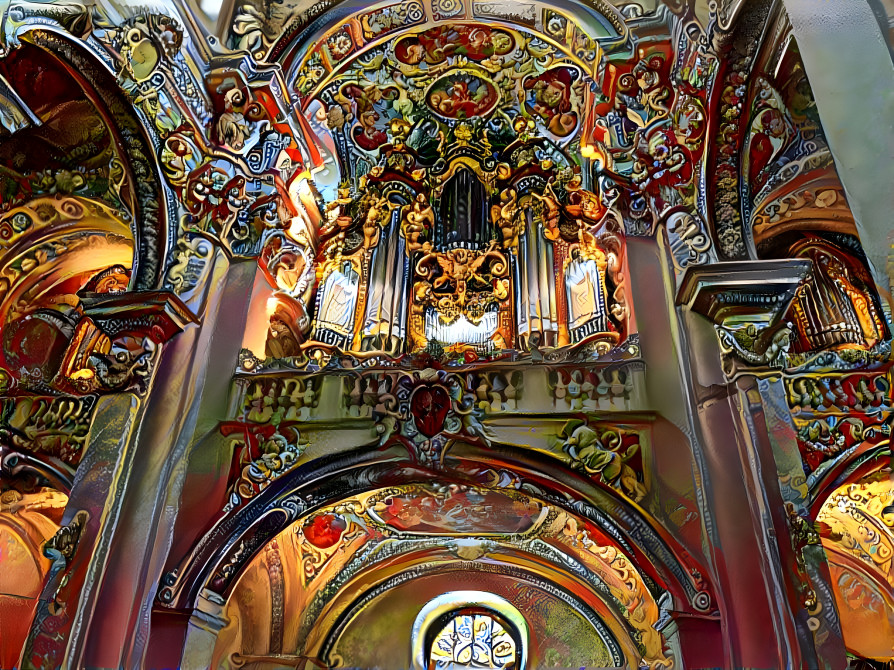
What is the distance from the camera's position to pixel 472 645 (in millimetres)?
8633

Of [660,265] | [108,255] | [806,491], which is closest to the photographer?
[806,491]

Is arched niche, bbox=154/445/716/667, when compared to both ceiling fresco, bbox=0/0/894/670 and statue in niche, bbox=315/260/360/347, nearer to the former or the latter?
ceiling fresco, bbox=0/0/894/670

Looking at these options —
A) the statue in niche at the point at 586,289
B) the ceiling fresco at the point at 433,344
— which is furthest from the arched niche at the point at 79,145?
the statue in niche at the point at 586,289

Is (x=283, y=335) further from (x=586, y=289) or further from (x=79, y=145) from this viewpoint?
(x=586, y=289)

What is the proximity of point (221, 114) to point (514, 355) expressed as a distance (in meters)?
3.76

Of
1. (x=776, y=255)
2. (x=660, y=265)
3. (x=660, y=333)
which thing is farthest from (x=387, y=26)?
(x=776, y=255)

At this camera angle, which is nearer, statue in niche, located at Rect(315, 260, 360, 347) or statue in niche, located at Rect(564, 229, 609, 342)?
statue in niche, located at Rect(564, 229, 609, 342)

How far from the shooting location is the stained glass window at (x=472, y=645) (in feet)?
28.0

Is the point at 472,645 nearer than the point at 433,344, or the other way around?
the point at 433,344

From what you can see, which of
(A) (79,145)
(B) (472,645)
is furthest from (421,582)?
(A) (79,145)

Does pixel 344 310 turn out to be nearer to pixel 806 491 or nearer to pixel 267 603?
pixel 267 603

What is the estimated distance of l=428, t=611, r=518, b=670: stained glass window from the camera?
28.0 ft

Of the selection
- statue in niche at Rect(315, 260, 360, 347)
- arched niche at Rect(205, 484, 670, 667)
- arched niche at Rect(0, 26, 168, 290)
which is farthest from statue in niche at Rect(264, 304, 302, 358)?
arched niche at Rect(205, 484, 670, 667)

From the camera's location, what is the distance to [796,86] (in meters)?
6.20
